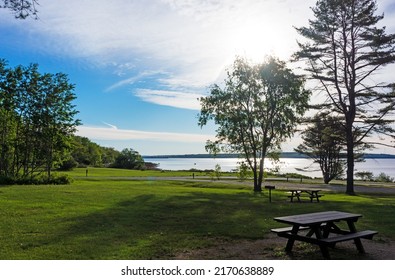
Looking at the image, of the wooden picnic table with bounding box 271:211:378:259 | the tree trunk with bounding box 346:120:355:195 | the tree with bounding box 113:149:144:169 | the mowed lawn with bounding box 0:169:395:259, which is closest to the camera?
the wooden picnic table with bounding box 271:211:378:259

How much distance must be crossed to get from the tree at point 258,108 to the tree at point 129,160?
49.2 meters

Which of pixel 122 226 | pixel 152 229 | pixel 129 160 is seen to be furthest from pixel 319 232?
pixel 129 160

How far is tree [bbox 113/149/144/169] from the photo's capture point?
2984 inches

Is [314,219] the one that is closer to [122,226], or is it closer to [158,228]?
[158,228]

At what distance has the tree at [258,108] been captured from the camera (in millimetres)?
27219

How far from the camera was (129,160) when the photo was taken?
7662 centimetres

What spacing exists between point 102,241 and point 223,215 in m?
5.82

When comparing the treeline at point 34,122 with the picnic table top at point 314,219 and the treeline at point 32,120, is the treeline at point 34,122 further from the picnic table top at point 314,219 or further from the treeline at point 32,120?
the picnic table top at point 314,219

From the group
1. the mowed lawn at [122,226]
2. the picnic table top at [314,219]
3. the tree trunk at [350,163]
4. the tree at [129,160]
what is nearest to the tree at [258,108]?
the tree trunk at [350,163]

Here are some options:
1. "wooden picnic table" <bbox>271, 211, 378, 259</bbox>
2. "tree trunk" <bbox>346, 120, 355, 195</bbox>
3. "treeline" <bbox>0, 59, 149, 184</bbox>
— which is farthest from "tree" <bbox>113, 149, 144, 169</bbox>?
"wooden picnic table" <bbox>271, 211, 378, 259</bbox>

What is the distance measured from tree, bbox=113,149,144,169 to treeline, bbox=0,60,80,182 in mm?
43902

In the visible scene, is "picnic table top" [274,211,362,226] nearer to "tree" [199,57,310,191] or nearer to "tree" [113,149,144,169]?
"tree" [199,57,310,191]
